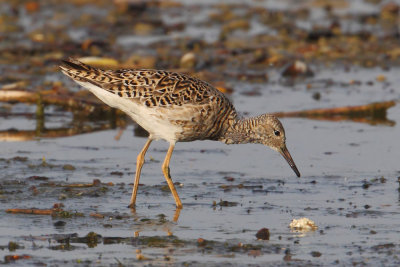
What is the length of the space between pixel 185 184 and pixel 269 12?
15.8m

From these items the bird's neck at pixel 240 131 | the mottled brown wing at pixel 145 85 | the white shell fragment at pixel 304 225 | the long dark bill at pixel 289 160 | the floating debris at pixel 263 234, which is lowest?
the floating debris at pixel 263 234

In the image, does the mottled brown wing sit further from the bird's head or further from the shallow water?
the shallow water

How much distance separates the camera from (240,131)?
35.8ft

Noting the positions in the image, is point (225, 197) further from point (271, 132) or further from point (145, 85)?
point (145, 85)

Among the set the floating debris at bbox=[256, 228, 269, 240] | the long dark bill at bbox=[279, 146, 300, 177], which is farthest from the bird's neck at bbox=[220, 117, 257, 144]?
the floating debris at bbox=[256, 228, 269, 240]

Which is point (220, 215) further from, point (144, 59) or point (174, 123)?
point (144, 59)

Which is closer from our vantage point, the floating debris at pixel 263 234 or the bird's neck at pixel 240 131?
the floating debris at pixel 263 234

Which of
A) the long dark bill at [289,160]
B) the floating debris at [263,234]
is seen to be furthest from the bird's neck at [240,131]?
the floating debris at [263,234]

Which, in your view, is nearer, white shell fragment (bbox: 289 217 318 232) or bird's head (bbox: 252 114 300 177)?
white shell fragment (bbox: 289 217 318 232)

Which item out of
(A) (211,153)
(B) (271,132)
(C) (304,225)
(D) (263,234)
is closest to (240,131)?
(B) (271,132)

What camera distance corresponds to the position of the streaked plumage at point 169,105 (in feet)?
33.9

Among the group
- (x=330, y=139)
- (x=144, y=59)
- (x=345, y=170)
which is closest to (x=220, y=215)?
(x=345, y=170)

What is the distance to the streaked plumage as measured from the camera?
10.3 m

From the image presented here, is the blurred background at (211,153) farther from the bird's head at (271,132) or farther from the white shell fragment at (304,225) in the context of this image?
the bird's head at (271,132)
